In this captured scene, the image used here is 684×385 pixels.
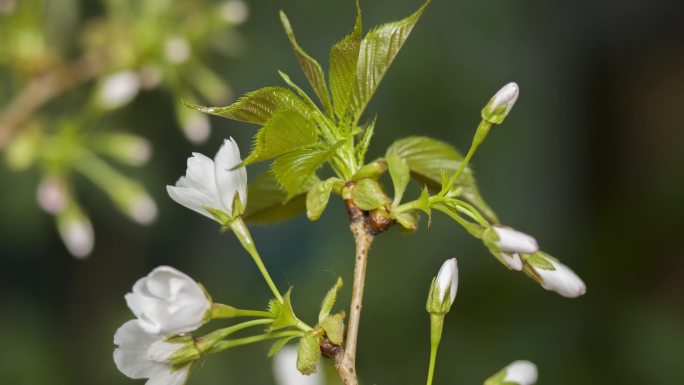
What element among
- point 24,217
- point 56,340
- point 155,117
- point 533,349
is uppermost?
point 155,117

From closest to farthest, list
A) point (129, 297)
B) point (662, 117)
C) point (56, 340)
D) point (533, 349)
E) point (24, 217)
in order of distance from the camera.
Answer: point (129, 297)
point (24, 217)
point (56, 340)
point (533, 349)
point (662, 117)

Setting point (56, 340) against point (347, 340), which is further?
point (56, 340)

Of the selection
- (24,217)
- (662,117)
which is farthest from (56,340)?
(662,117)

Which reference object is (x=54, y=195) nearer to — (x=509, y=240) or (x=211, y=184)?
(x=211, y=184)

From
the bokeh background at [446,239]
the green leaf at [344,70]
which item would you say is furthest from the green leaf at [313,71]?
the bokeh background at [446,239]

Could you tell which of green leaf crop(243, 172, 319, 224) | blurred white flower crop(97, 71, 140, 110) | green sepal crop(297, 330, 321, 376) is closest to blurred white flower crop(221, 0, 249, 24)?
blurred white flower crop(97, 71, 140, 110)

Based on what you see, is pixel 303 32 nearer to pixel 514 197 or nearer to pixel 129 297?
pixel 514 197

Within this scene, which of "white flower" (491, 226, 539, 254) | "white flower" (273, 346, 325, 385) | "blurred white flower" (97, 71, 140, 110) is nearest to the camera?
"white flower" (491, 226, 539, 254)

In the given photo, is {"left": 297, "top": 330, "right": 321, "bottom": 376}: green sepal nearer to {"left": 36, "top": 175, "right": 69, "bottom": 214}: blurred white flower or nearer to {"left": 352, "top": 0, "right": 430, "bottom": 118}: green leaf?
{"left": 352, "top": 0, "right": 430, "bottom": 118}: green leaf
